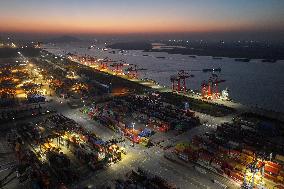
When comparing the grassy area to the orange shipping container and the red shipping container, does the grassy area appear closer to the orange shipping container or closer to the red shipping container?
the red shipping container

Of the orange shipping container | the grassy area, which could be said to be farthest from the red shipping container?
the grassy area

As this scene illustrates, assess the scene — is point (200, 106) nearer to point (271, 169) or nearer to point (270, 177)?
point (271, 169)

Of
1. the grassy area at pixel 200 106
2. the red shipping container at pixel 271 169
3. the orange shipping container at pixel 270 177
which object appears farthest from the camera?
the grassy area at pixel 200 106

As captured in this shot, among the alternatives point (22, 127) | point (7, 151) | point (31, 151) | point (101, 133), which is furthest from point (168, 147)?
point (22, 127)

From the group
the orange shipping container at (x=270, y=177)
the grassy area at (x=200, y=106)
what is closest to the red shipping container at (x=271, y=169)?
the orange shipping container at (x=270, y=177)

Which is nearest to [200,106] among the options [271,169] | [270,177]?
[271,169]

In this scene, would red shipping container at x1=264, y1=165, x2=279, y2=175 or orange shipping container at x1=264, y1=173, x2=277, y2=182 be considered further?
red shipping container at x1=264, y1=165, x2=279, y2=175

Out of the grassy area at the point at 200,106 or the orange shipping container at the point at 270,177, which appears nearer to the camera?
the orange shipping container at the point at 270,177

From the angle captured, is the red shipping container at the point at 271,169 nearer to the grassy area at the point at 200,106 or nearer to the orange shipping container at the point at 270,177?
the orange shipping container at the point at 270,177

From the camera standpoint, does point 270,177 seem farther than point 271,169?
No
